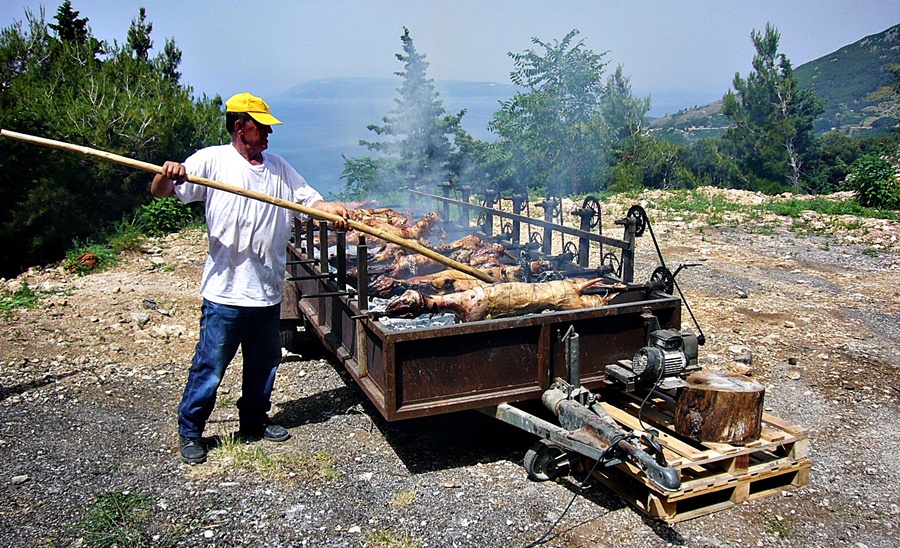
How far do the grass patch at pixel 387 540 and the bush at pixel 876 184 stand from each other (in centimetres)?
1521

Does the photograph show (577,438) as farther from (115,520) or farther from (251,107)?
(251,107)

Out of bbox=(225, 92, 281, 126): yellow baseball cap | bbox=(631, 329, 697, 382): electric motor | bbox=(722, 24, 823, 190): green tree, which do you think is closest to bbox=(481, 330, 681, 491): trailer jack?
bbox=(631, 329, 697, 382): electric motor

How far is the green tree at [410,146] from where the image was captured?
1354cm

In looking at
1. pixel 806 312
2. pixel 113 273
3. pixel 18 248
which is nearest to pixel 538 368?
pixel 806 312

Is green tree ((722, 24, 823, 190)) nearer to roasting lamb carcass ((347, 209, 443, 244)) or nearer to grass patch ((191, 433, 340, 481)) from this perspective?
roasting lamb carcass ((347, 209, 443, 244))

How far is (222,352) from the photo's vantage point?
3.98 metres

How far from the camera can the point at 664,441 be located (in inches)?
143

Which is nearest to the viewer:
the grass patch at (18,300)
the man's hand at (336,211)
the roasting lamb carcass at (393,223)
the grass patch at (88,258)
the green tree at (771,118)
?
the man's hand at (336,211)

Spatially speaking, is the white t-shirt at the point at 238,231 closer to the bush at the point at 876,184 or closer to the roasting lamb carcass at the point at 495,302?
the roasting lamb carcass at the point at 495,302

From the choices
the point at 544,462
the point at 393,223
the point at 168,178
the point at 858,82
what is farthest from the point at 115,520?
the point at 858,82

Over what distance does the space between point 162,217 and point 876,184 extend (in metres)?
15.5

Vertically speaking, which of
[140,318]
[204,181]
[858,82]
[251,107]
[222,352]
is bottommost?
[140,318]

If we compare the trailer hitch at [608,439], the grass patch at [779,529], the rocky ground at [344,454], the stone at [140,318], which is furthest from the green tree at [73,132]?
the grass patch at [779,529]

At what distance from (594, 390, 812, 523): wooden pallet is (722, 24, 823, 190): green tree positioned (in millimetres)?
27914
